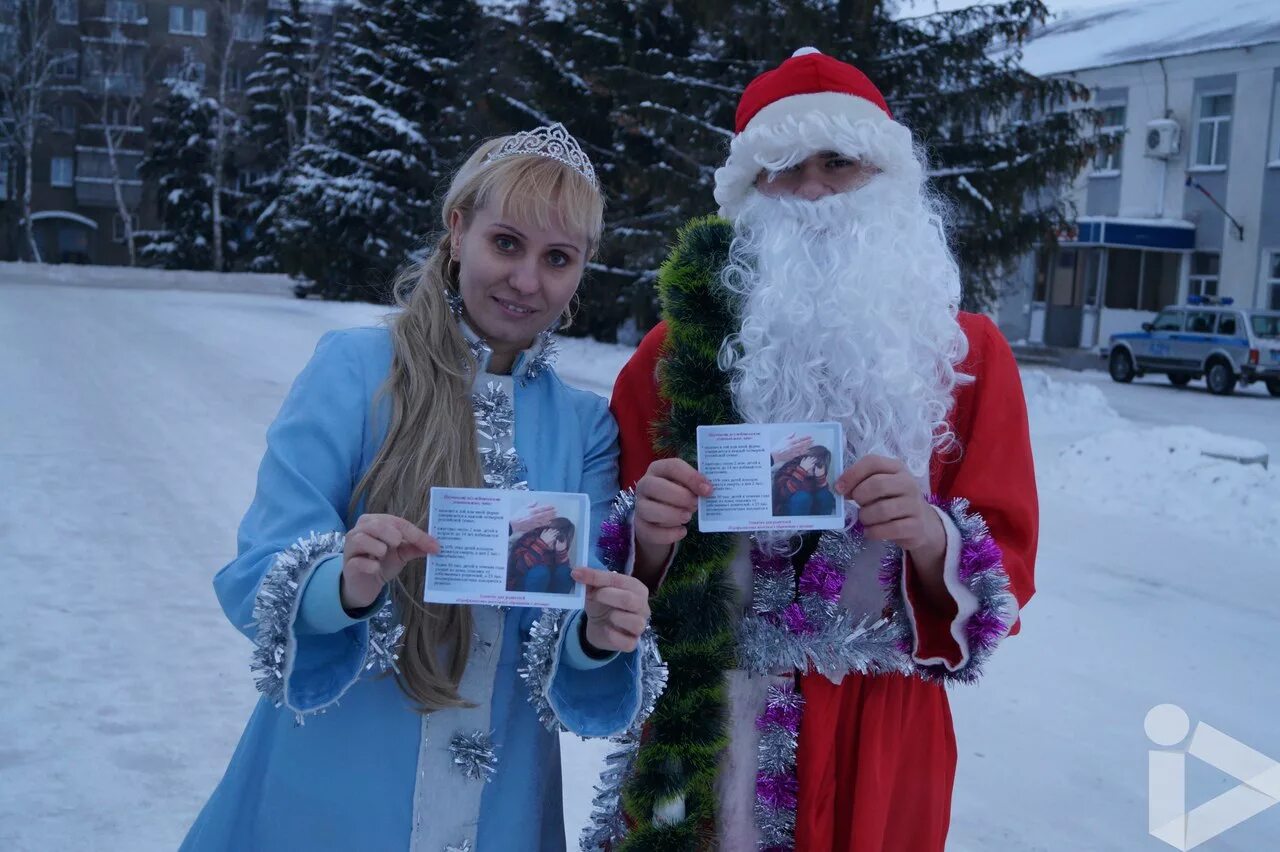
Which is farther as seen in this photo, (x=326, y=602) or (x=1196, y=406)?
(x=1196, y=406)

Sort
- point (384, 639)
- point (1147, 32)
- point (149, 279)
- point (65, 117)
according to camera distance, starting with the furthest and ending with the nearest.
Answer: point (65, 117) < point (149, 279) < point (1147, 32) < point (384, 639)

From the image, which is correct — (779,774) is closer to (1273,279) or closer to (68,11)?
(1273,279)

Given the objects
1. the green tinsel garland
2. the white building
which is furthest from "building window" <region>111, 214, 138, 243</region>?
the green tinsel garland

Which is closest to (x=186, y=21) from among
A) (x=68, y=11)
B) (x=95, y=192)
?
(x=68, y=11)

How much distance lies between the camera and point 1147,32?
3012 centimetres

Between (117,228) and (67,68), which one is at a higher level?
(67,68)

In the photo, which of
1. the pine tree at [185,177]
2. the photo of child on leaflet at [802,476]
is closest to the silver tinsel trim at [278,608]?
the photo of child on leaflet at [802,476]

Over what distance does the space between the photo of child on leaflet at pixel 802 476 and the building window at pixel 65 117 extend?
184 ft

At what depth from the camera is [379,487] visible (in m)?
2.00

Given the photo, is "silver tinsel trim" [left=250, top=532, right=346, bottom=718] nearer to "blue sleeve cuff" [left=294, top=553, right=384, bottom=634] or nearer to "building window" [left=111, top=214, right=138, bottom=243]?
"blue sleeve cuff" [left=294, top=553, right=384, bottom=634]

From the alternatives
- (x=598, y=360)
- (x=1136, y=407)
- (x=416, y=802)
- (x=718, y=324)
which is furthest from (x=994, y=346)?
(x=1136, y=407)

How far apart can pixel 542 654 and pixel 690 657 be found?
0.30 m

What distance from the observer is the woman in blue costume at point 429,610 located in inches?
75.2

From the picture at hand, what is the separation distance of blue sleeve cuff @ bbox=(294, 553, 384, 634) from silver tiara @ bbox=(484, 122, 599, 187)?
86cm
